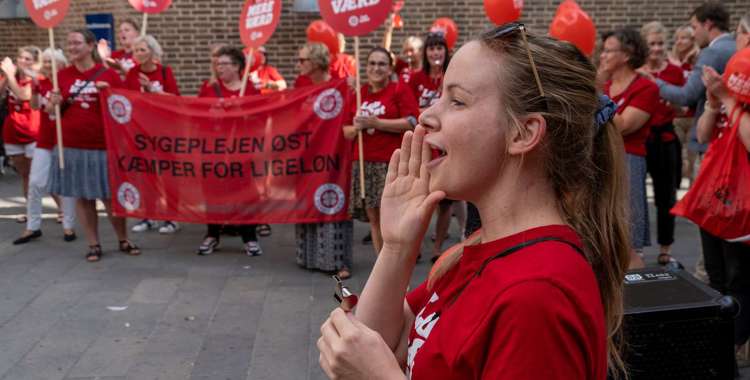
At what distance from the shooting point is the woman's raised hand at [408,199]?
5.00 feet

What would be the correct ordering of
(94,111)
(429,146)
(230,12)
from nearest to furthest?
(429,146), (94,111), (230,12)

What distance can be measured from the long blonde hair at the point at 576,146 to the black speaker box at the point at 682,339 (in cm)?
133

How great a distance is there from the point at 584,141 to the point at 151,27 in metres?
10.6

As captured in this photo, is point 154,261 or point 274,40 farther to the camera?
point 274,40

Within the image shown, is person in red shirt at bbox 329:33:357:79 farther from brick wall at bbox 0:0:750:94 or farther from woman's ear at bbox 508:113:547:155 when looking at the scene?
woman's ear at bbox 508:113:547:155

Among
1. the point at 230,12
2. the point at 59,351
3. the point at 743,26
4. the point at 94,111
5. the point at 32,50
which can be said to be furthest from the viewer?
the point at 230,12

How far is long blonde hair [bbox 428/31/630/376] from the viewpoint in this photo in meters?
1.36

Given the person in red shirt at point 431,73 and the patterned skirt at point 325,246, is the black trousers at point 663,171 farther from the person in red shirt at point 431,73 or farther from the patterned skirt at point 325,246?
the patterned skirt at point 325,246

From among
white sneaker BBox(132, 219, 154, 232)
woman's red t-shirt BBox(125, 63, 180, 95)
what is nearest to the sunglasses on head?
woman's red t-shirt BBox(125, 63, 180, 95)

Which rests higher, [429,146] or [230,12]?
[230,12]

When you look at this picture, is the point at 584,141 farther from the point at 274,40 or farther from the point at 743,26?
the point at 274,40

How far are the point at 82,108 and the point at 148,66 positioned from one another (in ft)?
3.10

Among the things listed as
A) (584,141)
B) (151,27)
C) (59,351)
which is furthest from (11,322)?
(151,27)

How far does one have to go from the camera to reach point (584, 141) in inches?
56.7
